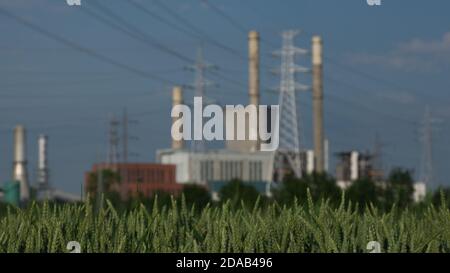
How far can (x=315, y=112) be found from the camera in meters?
8.27

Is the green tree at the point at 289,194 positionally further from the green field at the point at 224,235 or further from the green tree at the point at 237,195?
the green field at the point at 224,235

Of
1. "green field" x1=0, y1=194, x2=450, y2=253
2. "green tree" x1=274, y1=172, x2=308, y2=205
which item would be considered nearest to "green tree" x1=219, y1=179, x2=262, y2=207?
"green tree" x1=274, y1=172, x2=308, y2=205

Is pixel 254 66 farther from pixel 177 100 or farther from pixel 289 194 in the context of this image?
pixel 289 194

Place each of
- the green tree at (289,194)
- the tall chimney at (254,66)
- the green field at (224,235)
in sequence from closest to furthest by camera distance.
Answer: the green field at (224,235) → the tall chimney at (254,66) → the green tree at (289,194)

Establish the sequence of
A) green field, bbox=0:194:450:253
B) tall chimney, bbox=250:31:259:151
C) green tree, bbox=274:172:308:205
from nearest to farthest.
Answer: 1. green field, bbox=0:194:450:253
2. tall chimney, bbox=250:31:259:151
3. green tree, bbox=274:172:308:205

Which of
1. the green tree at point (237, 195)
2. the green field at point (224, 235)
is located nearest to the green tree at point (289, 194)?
the green tree at point (237, 195)

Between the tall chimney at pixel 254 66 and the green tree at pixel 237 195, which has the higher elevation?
the tall chimney at pixel 254 66

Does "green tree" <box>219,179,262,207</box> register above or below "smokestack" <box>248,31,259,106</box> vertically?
below

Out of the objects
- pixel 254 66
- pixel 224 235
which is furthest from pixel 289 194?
pixel 224 235

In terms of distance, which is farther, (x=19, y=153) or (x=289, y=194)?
(x=19, y=153)

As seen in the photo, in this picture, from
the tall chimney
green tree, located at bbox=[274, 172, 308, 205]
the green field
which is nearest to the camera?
the green field

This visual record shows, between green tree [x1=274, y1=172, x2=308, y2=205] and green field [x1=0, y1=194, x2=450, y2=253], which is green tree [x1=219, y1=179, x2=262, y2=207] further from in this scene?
green field [x1=0, y1=194, x2=450, y2=253]
